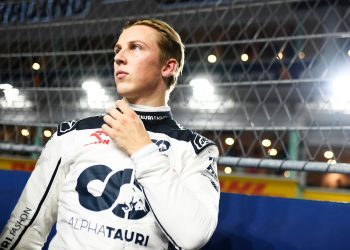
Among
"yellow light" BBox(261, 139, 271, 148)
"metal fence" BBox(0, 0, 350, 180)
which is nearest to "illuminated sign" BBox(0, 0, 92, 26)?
"metal fence" BBox(0, 0, 350, 180)

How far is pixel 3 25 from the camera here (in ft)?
9.95

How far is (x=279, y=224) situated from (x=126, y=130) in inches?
30.2

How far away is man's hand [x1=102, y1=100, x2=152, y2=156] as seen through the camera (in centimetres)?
123

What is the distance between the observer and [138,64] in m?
1.43

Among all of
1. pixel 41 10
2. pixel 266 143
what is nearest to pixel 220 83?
pixel 266 143

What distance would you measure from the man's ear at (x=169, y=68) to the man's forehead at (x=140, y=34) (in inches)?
3.7

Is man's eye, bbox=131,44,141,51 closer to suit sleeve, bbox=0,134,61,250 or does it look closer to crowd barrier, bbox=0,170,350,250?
suit sleeve, bbox=0,134,61,250

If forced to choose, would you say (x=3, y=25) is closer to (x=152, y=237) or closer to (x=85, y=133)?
(x=85, y=133)

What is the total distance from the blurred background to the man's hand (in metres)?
0.76

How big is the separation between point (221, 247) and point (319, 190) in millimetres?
1681

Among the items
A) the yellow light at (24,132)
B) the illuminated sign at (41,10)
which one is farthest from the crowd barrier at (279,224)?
the illuminated sign at (41,10)

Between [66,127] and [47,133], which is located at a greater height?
[47,133]

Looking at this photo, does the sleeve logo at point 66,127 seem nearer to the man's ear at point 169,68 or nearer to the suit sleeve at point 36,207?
the suit sleeve at point 36,207

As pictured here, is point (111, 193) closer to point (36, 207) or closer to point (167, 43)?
point (36, 207)
